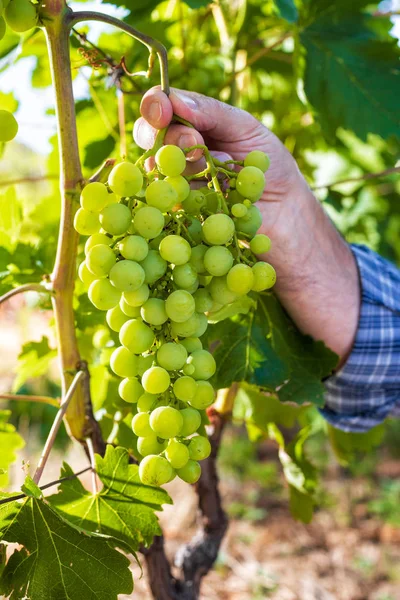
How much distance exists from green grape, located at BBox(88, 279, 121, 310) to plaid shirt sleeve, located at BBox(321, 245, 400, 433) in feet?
2.23

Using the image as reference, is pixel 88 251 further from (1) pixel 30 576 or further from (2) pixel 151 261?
(1) pixel 30 576

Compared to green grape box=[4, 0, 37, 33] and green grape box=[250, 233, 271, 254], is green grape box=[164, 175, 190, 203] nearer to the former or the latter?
green grape box=[250, 233, 271, 254]

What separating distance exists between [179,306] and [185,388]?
8 centimetres

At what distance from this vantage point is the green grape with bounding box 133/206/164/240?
1.79 feet

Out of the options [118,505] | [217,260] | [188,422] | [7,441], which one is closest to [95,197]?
[217,260]

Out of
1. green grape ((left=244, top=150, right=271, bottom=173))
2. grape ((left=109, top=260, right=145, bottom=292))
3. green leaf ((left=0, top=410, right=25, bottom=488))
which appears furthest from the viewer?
green leaf ((left=0, top=410, right=25, bottom=488))

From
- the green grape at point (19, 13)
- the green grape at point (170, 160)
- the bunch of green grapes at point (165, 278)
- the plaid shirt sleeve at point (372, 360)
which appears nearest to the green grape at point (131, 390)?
the bunch of green grapes at point (165, 278)

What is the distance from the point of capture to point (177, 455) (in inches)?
22.3

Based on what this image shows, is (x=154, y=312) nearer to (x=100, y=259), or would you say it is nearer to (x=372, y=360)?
(x=100, y=259)

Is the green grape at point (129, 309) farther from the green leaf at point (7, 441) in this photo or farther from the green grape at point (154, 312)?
the green leaf at point (7, 441)

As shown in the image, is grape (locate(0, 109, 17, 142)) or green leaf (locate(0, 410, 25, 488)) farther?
green leaf (locate(0, 410, 25, 488))

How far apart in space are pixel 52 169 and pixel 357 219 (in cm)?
112

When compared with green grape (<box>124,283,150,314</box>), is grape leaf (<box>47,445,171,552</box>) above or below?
below

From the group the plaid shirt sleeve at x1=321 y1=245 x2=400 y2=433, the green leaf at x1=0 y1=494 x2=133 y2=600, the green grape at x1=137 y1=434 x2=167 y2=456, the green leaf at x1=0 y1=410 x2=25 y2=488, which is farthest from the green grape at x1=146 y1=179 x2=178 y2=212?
the plaid shirt sleeve at x1=321 y1=245 x2=400 y2=433
